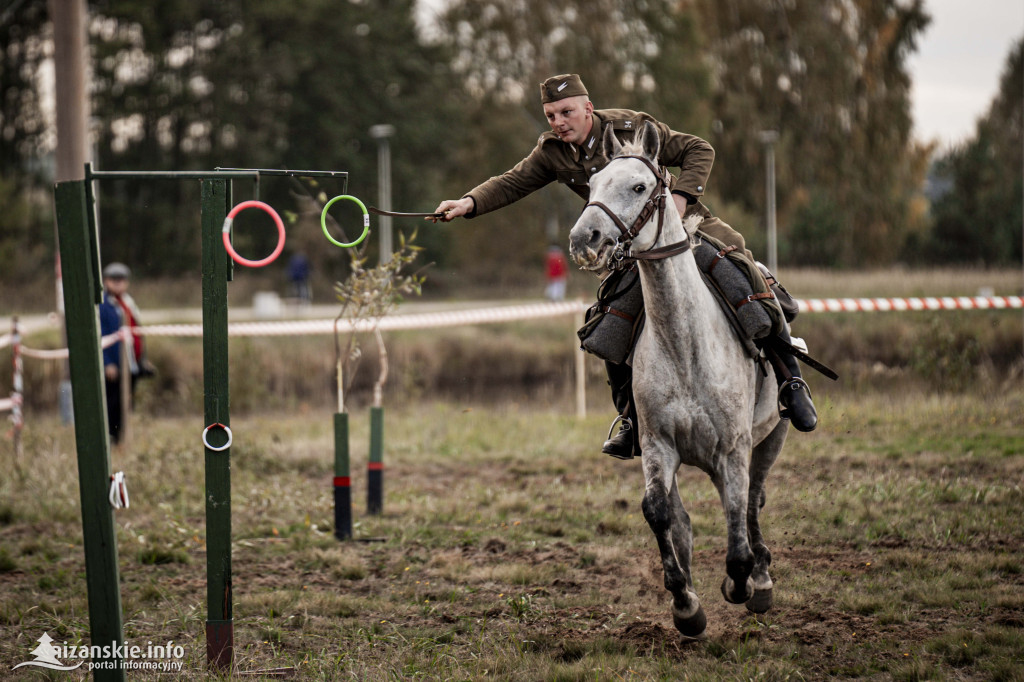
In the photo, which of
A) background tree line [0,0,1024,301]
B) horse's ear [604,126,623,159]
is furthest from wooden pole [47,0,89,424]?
background tree line [0,0,1024,301]

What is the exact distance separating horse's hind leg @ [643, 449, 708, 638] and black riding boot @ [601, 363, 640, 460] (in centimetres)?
46

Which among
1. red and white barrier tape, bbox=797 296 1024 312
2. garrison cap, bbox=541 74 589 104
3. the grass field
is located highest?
garrison cap, bbox=541 74 589 104

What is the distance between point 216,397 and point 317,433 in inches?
316

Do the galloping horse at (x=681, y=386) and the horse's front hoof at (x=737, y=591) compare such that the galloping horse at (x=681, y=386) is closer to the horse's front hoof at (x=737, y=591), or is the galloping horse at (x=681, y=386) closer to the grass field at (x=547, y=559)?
the horse's front hoof at (x=737, y=591)

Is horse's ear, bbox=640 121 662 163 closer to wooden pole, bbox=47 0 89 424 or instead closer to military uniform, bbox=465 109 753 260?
military uniform, bbox=465 109 753 260

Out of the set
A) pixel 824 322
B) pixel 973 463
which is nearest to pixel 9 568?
pixel 973 463

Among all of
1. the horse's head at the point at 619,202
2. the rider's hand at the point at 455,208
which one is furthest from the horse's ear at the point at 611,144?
the rider's hand at the point at 455,208

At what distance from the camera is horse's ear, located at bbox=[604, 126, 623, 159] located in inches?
191

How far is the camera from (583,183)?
5629 mm

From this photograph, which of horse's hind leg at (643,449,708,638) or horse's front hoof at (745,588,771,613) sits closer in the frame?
horse's hind leg at (643,449,708,638)

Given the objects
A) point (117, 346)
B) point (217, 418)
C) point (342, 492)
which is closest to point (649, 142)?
point (217, 418)

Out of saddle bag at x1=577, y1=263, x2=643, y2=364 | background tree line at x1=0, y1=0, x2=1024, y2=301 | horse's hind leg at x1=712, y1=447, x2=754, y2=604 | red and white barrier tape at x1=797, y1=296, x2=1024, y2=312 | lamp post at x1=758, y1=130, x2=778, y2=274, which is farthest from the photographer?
background tree line at x1=0, y1=0, x2=1024, y2=301

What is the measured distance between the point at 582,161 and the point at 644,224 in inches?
39.0

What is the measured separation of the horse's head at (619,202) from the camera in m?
4.29
